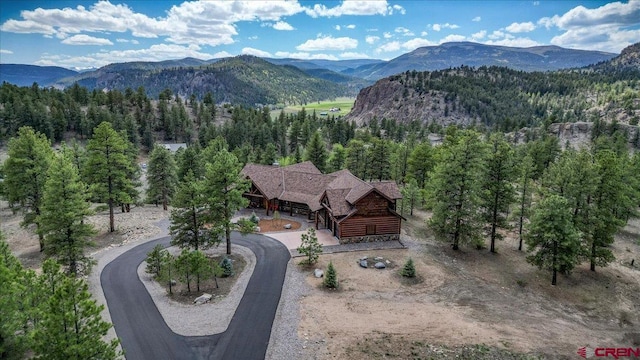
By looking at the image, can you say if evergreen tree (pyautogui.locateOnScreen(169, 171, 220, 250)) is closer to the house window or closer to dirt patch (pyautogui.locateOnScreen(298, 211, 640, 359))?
dirt patch (pyautogui.locateOnScreen(298, 211, 640, 359))

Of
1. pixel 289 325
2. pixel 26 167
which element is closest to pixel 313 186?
pixel 289 325

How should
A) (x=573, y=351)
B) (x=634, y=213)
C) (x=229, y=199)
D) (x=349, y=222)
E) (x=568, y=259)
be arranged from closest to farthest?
(x=573, y=351) < (x=568, y=259) < (x=229, y=199) < (x=349, y=222) < (x=634, y=213)

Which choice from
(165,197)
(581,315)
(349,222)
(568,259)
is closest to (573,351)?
(581,315)

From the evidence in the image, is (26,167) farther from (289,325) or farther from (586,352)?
(586,352)

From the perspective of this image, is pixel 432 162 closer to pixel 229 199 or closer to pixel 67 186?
pixel 229 199

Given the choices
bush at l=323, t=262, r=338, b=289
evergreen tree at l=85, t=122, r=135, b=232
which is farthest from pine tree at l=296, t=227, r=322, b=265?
evergreen tree at l=85, t=122, r=135, b=232

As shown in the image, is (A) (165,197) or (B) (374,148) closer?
(A) (165,197)

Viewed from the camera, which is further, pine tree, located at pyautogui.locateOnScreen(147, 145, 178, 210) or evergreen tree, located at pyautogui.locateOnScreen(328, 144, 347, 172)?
evergreen tree, located at pyautogui.locateOnScreen(328, 144, 347, 172)
